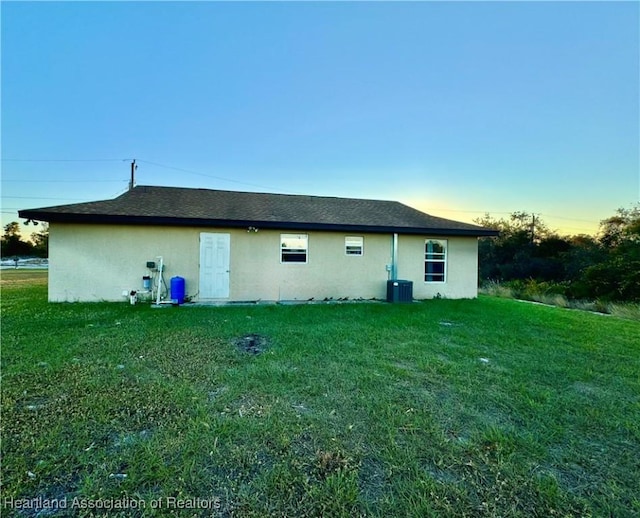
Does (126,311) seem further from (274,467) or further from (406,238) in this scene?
(406,238)

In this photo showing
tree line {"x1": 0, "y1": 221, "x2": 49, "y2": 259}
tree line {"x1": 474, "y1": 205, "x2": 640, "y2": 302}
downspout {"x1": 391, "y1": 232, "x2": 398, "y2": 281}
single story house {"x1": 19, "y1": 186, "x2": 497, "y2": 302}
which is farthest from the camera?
tree line {"x1": 0, "y1": 221, "x2": 49, "y2": 259}

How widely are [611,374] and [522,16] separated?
9964 millimetres

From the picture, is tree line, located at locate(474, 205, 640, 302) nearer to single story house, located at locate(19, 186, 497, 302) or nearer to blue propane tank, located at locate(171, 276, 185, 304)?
single story house, located at locate(19, 186, 497, 302)

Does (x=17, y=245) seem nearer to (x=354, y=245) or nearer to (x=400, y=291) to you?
(x=354, y=245)

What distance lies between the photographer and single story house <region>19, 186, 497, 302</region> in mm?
9125

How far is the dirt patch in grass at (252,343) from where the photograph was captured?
4.95 m

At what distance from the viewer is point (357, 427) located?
9.03 ft

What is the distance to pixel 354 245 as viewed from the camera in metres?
11.0

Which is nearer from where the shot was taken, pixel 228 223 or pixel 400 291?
pixel 228 223

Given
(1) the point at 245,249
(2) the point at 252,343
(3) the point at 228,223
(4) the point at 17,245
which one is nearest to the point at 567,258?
(1) the point at 245,249

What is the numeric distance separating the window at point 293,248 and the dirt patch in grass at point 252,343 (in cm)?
482

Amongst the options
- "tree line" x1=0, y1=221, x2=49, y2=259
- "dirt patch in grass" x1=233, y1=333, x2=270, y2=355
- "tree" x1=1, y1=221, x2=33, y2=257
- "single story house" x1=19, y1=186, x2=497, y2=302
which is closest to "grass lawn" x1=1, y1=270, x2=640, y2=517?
"dirt patch in grass" x1=233, y1=333, x2=270, y2=355

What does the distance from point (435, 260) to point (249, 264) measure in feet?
22.5

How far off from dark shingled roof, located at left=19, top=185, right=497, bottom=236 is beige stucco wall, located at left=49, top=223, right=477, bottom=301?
46 centimetres
